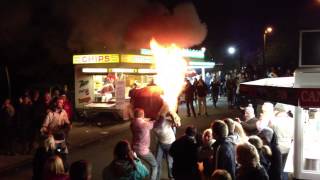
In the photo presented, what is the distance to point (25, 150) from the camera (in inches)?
493

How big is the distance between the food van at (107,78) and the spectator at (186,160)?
34.1ft

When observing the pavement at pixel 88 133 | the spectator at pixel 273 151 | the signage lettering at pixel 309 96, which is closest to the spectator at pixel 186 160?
the spectator at pixel 273 151

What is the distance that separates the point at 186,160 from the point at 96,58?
11205 millimetres

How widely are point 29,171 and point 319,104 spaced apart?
25.6 ft

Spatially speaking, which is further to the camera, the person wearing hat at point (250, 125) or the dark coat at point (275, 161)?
the person wearing hat at point (250, 125)

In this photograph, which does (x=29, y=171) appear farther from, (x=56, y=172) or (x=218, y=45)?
(x=218, y=45)

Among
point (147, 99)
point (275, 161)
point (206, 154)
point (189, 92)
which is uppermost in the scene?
point (189, 92)

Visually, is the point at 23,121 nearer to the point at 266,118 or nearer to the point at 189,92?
the point at 266,118

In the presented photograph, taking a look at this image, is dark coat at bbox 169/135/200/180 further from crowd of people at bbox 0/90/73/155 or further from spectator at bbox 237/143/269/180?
crowd of people at bbox 0/90/73/155

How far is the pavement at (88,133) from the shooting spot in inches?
439

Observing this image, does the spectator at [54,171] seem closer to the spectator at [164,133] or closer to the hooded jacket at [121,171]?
the hooded jacket at [121,171]

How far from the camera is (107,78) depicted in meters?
18.8

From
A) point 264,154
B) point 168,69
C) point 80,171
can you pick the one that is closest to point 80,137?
point 168,69

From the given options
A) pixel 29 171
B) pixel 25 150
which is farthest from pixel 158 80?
pixel 29 171
